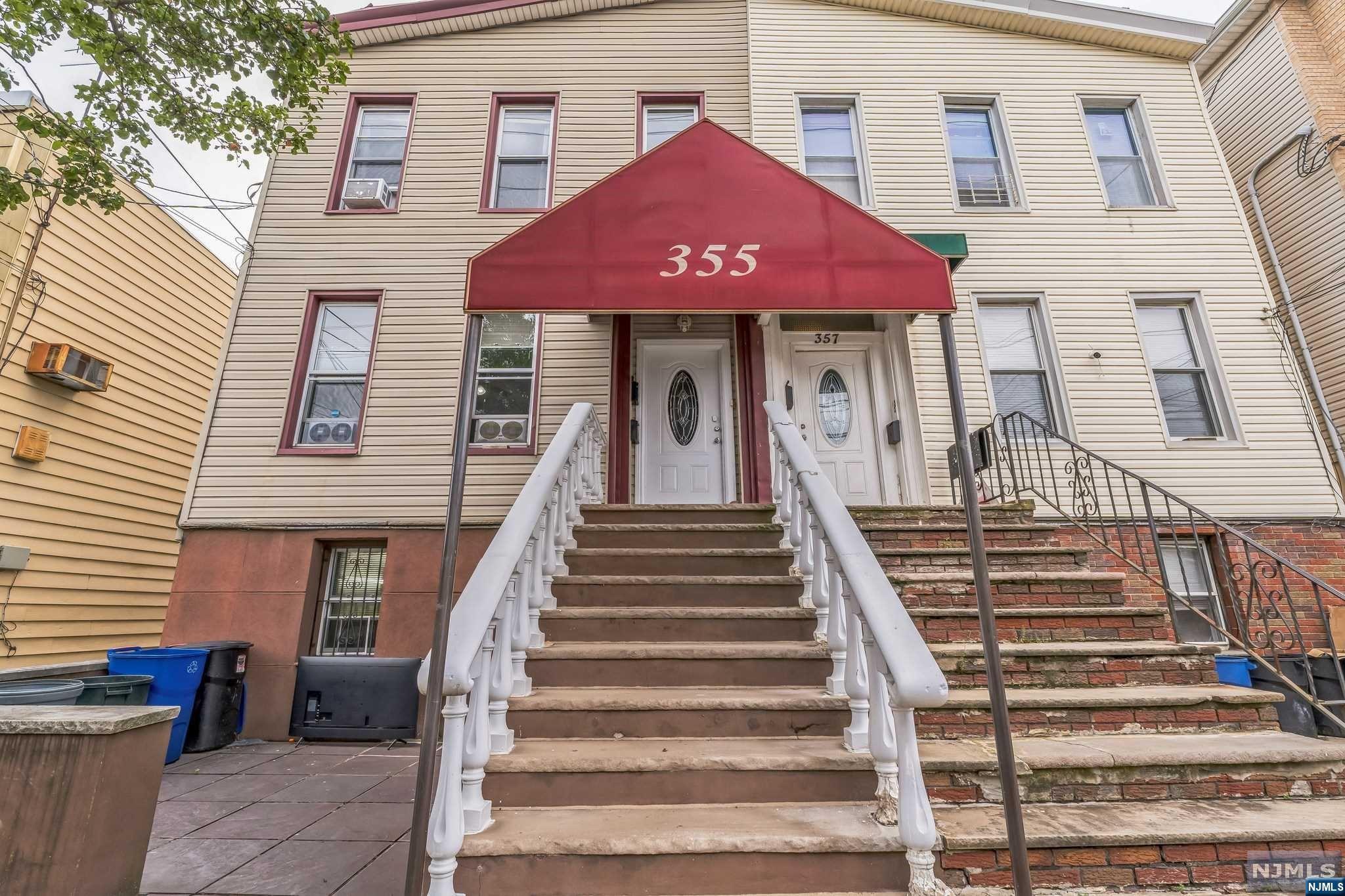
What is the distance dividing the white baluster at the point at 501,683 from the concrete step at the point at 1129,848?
1.82m

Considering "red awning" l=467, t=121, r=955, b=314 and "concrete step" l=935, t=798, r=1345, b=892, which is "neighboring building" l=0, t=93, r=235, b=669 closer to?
"red awning" l=467, t=121, r=955, b=314

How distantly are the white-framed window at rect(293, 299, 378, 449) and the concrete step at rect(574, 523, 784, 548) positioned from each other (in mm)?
3450

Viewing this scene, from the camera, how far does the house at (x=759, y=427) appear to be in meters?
2.13

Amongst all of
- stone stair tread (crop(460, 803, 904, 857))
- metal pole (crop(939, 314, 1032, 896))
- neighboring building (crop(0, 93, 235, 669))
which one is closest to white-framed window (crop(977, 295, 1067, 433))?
metal pole (crop(939, 314, 1032, 896))

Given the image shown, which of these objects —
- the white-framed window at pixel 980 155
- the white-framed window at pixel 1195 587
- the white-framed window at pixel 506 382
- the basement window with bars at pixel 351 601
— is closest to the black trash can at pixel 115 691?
the basement window with bars at pixel 351 601

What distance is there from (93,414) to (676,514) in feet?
24.0

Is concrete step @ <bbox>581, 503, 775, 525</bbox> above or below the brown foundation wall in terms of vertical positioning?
above

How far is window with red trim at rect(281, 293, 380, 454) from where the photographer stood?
607 cm

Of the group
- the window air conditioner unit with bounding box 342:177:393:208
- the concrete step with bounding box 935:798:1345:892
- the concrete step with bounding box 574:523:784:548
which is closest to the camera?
the concrete step with bounding box 935:798:1345:892

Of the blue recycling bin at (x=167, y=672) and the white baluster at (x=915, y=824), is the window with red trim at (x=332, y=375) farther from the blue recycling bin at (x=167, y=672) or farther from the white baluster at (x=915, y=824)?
the white baluster at (x=915, y=824)

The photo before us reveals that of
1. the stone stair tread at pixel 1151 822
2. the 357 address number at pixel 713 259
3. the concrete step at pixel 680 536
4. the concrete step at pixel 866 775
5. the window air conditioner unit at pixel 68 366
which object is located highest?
the window air conditioner unit at pixel 68 366

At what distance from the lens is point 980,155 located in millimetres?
7137

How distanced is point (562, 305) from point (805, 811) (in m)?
2.22

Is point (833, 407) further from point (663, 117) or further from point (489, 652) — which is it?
point (489, 652)
